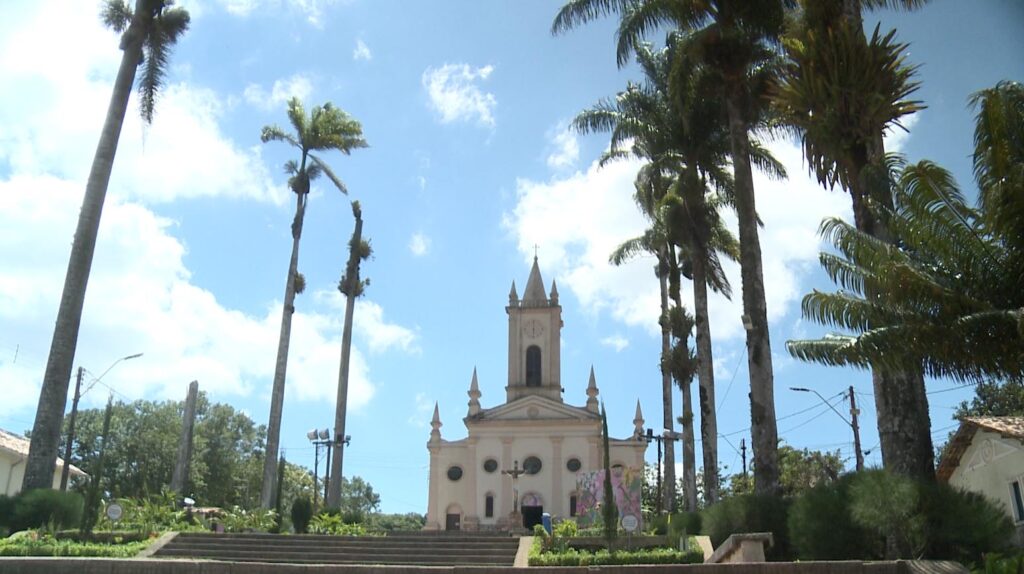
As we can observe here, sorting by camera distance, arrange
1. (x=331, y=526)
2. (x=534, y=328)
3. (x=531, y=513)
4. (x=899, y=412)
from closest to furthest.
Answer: (x=899, y=412) → (x=331, y=526) → (x=531, y=513) → (x=534, y=328)

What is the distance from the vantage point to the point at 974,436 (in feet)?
80.7

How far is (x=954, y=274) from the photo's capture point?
12.5 meters

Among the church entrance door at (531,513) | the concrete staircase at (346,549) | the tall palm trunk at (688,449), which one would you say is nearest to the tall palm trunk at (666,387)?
the tall palm trunk at (688,449)

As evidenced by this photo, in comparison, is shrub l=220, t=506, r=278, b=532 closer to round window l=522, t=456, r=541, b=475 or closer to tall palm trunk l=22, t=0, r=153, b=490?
tall palm trunk l=22, t=0, r=153, b=490

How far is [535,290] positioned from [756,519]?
44515 mm

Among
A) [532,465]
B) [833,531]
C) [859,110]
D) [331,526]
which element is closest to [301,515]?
[331,526]

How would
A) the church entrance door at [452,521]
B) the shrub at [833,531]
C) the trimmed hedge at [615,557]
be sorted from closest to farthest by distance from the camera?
the shrub at [833,531] → the trimmed hedge at [615,557] → the church entrance door at [452,521]

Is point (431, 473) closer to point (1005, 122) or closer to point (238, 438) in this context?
point (238, 438)

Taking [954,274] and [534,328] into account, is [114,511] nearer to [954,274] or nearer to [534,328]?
[954,274]

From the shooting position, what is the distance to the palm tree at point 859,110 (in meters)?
13.8

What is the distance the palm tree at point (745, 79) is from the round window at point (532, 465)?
33.4 m

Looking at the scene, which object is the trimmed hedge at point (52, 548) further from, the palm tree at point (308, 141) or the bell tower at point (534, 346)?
the bell tower at point (534, 346)

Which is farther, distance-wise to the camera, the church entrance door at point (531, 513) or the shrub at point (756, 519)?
the church entrance door at point (531, 513)

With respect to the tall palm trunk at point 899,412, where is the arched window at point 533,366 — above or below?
above
